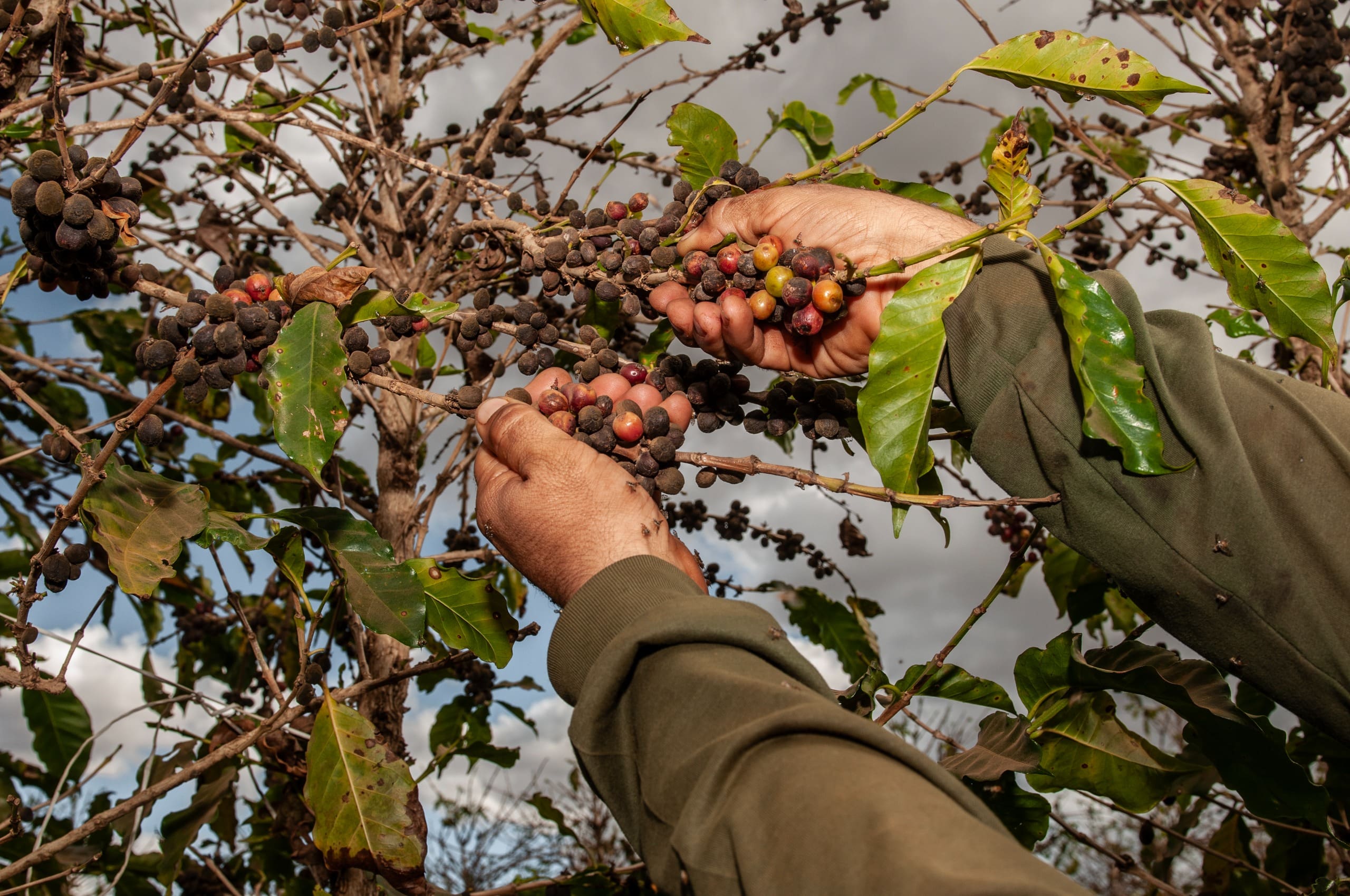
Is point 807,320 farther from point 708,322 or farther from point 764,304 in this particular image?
point 708,322

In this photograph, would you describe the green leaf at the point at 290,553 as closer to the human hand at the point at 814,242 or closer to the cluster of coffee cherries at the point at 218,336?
the cluster of coffee cherries at the point at 218,336

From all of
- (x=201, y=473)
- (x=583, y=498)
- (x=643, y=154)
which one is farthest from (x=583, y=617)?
(x=201, y=473)

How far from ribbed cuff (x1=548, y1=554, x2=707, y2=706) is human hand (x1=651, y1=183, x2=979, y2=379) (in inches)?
20.9

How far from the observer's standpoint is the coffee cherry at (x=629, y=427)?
56.2 inches

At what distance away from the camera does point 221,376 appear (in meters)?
1.34

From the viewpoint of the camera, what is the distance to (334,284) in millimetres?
1350

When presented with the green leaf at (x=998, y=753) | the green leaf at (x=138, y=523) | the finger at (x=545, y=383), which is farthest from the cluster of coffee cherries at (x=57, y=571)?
the green leaf at (x=998, y=753)

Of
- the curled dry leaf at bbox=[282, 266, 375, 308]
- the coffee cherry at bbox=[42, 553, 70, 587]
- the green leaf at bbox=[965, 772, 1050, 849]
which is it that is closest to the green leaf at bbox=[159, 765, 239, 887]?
the coffee cherry at bbox=[42, 553, 70, 587]

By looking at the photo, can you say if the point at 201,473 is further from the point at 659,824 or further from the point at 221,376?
the point at 659,824

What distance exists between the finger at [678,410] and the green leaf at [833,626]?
1.58 meters

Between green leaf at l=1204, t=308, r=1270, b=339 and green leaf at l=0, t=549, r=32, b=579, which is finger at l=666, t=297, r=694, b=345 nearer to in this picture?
green leaf at l=1204, t=308, r=1270, b=339

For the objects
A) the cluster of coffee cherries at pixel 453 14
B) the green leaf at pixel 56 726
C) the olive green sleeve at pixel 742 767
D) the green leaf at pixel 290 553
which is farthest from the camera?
the green leaf at pixel 56 726

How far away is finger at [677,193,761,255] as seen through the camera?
170cm

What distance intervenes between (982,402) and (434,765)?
1.64 metres
